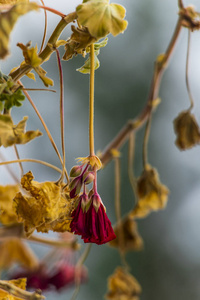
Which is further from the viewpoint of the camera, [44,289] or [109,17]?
[44,289]

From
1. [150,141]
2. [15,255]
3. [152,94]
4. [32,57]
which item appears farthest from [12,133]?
[150,141]

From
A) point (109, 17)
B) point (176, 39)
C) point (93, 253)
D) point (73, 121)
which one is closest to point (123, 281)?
point (176, 39)

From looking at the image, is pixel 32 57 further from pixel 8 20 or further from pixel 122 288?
pixel 122 288

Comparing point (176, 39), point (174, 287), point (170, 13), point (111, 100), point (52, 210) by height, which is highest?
point (170, 13)

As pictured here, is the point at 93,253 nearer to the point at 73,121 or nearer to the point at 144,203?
the point at 73,121

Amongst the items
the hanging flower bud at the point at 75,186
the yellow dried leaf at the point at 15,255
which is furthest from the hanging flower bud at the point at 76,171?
the yellow dried leaf at the point at 15,255

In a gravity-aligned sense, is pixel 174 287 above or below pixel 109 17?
above
